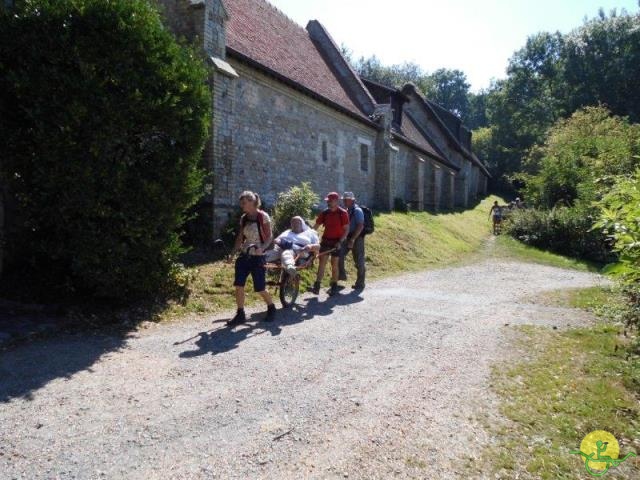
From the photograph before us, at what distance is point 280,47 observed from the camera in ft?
53.5

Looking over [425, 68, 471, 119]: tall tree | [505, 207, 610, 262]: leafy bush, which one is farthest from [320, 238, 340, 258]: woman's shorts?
[425, 68, 471, 119]: tall tree

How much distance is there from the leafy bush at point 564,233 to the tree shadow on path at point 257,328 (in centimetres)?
1235

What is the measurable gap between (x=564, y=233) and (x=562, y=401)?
50.5ft

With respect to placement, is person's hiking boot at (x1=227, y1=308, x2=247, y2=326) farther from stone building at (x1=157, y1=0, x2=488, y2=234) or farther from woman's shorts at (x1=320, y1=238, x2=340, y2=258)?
stone building at (x1=157, y1=0, x2=488, y2=234)

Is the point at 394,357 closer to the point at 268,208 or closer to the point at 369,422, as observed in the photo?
the point at 369,422

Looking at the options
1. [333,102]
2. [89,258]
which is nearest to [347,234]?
[89,258]

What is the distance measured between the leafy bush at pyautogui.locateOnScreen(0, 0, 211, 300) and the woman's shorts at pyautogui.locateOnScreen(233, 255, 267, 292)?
3.87 ft

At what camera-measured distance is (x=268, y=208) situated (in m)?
12.8

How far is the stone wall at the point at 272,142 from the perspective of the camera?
35.4 ft

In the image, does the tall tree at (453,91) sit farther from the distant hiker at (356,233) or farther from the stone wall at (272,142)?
the distant hiker at (356,233)

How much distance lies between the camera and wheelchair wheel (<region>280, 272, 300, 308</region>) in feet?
24.4

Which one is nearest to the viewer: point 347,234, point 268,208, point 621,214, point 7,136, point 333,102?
point 621,214

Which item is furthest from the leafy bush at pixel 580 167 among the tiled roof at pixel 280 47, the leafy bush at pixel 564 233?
the tiled roof at pixel 280 47

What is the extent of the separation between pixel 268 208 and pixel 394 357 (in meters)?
8.14
